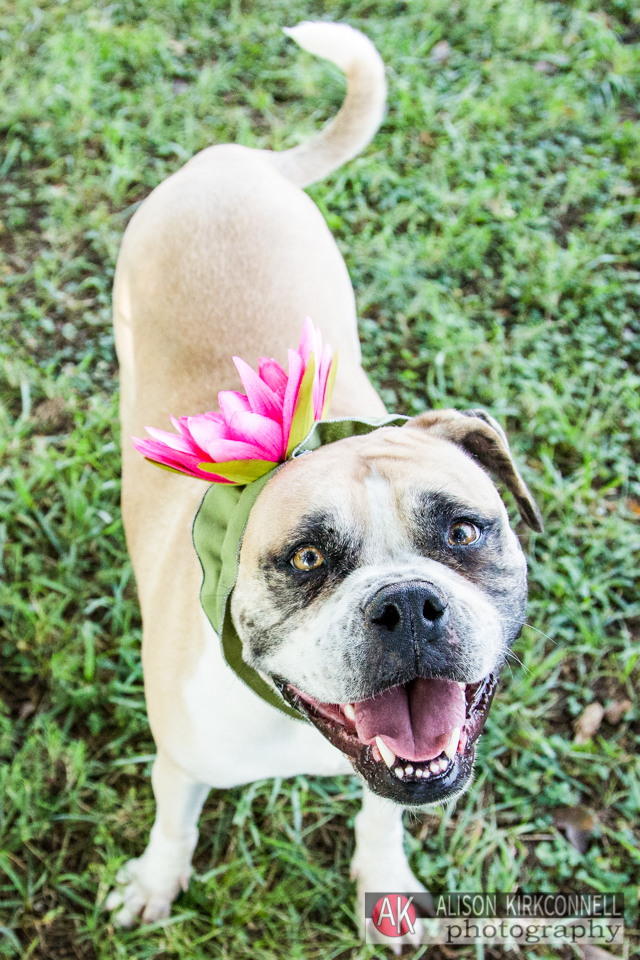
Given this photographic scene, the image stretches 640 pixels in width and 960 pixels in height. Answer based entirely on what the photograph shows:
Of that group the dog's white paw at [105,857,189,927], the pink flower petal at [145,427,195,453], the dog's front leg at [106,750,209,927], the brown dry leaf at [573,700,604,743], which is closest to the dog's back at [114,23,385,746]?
the dog's front leg at [106,750,209,927]

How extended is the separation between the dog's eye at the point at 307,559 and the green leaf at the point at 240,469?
0.25 metres

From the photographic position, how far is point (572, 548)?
3.80m

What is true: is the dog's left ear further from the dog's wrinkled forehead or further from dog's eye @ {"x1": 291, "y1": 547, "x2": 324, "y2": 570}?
dog's eye @ {"x1": 291, "y1": 547, "x2": 324, "y2": 570}

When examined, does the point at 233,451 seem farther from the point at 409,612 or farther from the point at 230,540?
the point at 409,612

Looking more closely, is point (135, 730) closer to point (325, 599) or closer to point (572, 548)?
point (325, 599)

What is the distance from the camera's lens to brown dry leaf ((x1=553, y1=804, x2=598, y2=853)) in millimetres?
3164

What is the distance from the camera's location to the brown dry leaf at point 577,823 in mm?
3164

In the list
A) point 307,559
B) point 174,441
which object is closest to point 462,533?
point 307,559

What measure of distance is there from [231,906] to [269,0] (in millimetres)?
5891

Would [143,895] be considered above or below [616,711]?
below

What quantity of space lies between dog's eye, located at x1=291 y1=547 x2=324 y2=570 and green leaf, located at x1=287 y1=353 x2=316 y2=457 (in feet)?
0.92

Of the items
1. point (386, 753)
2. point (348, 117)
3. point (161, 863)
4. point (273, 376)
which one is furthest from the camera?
point (348, 117)

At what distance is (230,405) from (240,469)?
0.17m

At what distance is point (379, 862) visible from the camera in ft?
9.59
